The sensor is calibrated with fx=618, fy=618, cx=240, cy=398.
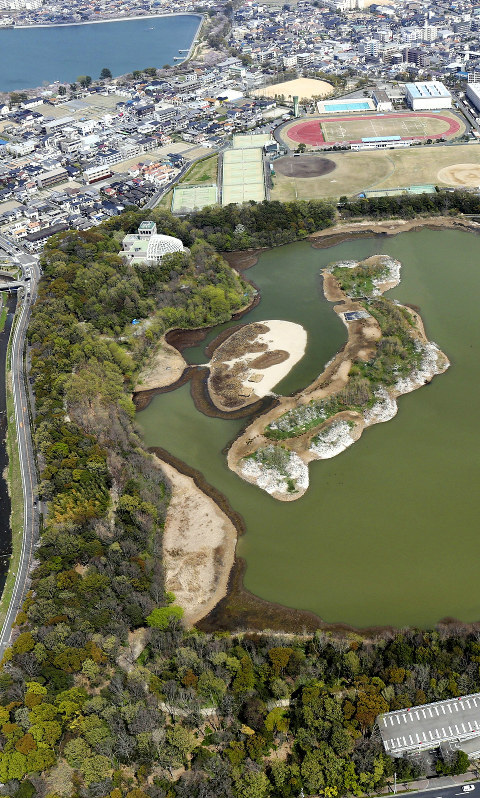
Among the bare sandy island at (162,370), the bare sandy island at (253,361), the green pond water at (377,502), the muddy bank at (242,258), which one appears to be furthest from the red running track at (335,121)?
the bare sandy island at (162,370)

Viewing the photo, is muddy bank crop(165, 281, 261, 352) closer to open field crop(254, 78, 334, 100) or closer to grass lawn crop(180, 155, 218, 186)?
grass lawn crop(180, 155, 218, 186)

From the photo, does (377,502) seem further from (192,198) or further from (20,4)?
(20,4)

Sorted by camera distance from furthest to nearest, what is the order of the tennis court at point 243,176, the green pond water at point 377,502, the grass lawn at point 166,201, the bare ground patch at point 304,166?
the bare ground patch at point 304,166
the tennis court at point 243,176
the grass lawn at point 166,201
the green pond water at point 377,502

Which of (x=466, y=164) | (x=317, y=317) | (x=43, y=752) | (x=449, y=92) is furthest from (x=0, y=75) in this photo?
(x=43, y=752)

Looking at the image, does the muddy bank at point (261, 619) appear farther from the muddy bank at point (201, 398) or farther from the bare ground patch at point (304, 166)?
the bare ground patch at point (304, 166)

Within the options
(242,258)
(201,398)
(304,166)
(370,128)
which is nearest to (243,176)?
(304,166)
